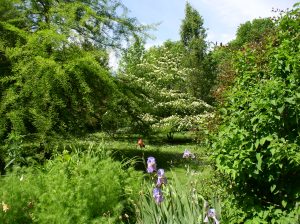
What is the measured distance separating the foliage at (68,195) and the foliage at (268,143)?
3.99ft

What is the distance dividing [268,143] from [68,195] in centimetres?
181

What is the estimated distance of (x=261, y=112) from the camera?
128 inches

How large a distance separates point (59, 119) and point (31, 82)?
0.87 m

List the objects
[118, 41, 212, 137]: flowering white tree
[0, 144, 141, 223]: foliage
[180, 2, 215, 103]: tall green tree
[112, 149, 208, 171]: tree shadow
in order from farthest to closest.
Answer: [180, 2, 215, 103]: tall green tree
[118, 41, 212, 137]: flowering white tree
[112, 149, 208, 171]: tree shadow
[0, 144, 141, 223]: foliage

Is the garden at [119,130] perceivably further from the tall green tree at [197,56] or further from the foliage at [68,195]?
the tall green tree at [197,56]

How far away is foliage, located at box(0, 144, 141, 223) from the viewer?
3686 mm

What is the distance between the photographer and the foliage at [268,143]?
126 inches

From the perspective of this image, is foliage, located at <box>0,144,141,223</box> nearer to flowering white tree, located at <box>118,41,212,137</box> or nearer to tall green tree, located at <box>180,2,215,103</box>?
flowering white tree, located at <box>118,41,212,137</box>

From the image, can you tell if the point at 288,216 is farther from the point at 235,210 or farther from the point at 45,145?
the point at 45,145

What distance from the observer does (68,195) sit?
382 centimetres

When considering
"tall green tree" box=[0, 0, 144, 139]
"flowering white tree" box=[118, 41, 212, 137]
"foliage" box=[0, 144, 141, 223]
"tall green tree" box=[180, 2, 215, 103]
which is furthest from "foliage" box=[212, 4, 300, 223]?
"tall green tree" box=[180, 2, 215, 103]

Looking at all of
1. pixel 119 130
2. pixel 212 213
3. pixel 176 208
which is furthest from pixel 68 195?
pixel 119 130

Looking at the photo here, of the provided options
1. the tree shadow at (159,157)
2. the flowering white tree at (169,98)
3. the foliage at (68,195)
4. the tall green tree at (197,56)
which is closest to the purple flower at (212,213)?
the foliage at (68,195)

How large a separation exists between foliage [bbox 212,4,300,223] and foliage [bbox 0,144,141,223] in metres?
1.21
